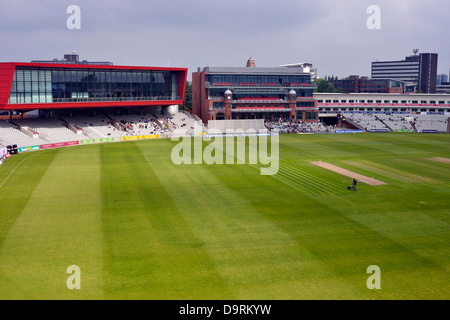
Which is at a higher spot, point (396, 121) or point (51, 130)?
point (396, 121)

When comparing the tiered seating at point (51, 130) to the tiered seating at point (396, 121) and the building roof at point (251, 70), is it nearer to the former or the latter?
the building roof at point (251, 70)

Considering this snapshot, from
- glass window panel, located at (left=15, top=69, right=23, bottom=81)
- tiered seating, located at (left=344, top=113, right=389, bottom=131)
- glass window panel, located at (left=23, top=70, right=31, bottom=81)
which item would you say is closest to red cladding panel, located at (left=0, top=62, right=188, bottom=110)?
glass window panel, located at (left=23, top=70, right=31, bottom=81)

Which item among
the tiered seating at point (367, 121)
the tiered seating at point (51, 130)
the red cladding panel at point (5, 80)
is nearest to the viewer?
the red cladding panel at point (5, 80)

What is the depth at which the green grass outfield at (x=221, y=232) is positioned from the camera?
22156 mm

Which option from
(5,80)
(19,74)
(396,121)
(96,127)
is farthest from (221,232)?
(396,121)

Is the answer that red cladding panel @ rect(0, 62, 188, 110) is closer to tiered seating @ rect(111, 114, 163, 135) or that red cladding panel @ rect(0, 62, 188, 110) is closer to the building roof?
tiered seating @ rect(111, 114, 163, 135)

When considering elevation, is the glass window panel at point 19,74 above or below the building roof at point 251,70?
below

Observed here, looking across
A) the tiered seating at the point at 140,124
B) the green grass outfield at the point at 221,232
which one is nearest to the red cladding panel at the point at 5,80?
the tiered seating at the point at 140,124

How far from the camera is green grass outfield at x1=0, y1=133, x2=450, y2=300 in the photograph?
2216 centimetres

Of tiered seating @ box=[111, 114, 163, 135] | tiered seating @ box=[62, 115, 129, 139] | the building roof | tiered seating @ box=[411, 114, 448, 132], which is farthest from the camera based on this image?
tiered seating @ box=[411, 114, 448, 132]

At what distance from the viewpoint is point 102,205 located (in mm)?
36594

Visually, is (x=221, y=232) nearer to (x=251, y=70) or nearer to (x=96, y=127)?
(x=96, y=127)

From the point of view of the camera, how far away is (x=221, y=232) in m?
30.1
